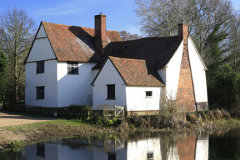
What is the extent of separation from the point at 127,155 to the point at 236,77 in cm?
2043

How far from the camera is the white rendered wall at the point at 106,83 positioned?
26.2m

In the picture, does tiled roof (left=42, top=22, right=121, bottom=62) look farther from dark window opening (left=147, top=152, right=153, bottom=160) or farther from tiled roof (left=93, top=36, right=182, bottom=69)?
dark window opening (left=147, top=152, right=153, bottom=160)

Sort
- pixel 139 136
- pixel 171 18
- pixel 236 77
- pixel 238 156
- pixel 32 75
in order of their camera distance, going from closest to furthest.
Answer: pixel 238 156 → pixel 139 136 → pixel 236 77 → pixel 32 75 → pixel 171 18

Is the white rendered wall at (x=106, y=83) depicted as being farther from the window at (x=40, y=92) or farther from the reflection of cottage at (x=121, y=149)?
the reflection of cottage at (x=121, y=149)

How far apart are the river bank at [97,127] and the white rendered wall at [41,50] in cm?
999

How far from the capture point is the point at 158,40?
3180 cm

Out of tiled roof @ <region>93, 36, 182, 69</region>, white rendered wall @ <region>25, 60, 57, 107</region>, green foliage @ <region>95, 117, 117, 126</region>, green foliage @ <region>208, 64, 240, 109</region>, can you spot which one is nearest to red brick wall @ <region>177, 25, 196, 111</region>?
tiled roof @ <region>93, 36, 182, 69</region>

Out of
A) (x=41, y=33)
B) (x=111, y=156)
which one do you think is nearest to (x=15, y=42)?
(x=41, y=33)

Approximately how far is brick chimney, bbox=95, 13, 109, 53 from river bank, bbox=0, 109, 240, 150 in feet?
41.5

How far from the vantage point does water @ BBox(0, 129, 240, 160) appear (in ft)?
46.3

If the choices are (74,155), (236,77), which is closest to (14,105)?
(74,155)

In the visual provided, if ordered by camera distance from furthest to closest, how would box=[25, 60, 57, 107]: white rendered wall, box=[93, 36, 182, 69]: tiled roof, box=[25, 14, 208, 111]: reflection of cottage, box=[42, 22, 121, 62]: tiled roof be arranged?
box=[42, 22, 121, 62]: tiled roof → box=[25, 60, 57, 107]: white rendered wall → box=[93, 36, 182, 69]: tiled roof → box=[25, 14, 208, 111]: reflection of cottage

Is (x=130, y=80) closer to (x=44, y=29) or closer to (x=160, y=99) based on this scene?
(x=160, y=99)

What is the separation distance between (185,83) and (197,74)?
2.11 m
